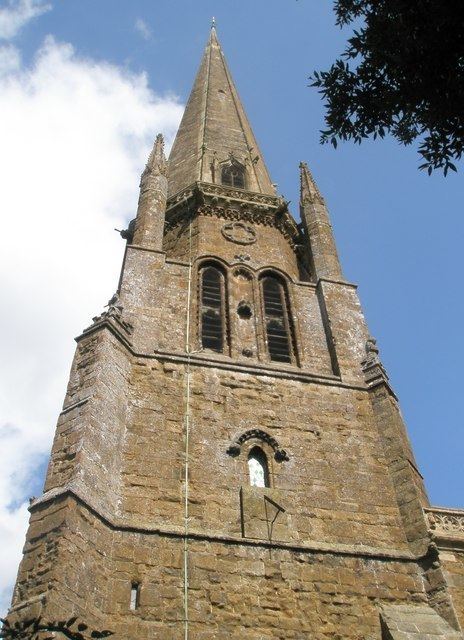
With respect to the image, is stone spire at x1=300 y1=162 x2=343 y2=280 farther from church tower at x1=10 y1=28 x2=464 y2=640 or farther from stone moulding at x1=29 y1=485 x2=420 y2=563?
stone moulding at x1=29 y1=485 x2=420 y2=563

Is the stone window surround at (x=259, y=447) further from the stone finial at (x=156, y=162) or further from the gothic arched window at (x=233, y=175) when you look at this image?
the gothic arched window at (x=233, y=175)

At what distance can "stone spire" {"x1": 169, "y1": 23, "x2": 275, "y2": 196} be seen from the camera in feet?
77.0

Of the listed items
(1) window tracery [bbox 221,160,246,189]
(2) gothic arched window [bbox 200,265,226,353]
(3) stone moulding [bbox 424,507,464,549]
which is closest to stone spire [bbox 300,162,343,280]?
(1) window tracery [bbox 221,160,246,189]

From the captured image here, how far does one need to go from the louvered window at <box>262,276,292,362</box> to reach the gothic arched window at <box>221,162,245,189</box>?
5874 mm

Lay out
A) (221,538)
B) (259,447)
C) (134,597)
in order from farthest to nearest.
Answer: (259,447) < (221,538) < (134,597)

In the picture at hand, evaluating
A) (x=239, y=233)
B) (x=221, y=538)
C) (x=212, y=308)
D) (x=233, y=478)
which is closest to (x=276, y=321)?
(x=212, y=308)

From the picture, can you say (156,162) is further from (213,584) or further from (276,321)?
(213,584)

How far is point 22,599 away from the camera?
890 centimetres

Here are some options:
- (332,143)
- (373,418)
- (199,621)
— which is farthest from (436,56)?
(373,418)

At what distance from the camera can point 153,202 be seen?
19469 mm

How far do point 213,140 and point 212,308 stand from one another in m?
10.8

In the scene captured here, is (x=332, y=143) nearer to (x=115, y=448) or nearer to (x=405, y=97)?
(x=405, y=97)

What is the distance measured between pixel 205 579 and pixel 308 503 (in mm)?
2470

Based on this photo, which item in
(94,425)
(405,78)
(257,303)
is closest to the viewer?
(405,78)
